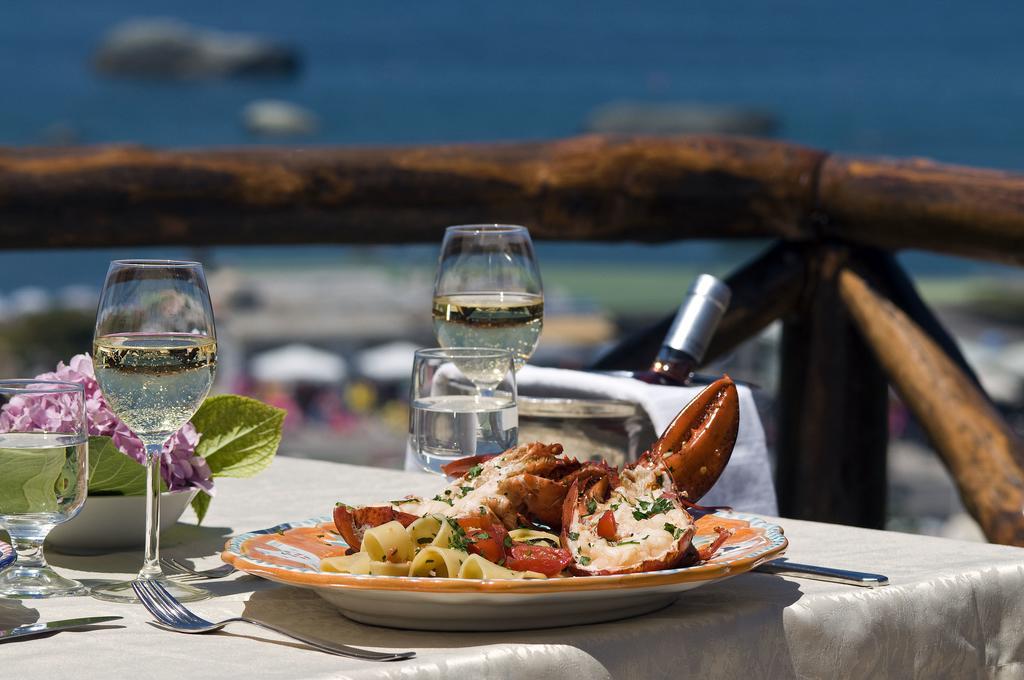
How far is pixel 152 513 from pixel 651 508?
382 mm

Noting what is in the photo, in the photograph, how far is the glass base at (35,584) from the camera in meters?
1.03

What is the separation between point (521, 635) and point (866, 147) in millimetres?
55204

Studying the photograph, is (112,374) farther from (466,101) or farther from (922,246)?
(466,101)

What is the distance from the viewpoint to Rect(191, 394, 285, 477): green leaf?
1.23m

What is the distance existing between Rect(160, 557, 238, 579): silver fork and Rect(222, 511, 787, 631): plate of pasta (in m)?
0.10

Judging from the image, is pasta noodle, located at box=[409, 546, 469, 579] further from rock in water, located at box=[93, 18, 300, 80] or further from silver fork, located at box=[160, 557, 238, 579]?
rock in water, located at box=[93, 18, 300, 80]

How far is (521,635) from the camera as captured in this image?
0.90 metres

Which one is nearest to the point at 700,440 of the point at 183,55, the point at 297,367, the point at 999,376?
the point at 999,376

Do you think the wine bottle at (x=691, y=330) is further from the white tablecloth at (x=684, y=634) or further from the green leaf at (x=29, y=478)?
the green leaf at (x=29, y=478)

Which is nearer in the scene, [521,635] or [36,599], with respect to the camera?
[521,635]

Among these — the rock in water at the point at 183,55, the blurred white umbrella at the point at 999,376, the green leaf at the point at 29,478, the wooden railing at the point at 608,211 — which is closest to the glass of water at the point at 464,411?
the green leaf at the point at 29,478

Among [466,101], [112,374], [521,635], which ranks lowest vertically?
[521,635]

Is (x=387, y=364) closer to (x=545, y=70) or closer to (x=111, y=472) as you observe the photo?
(x=111, y=472)

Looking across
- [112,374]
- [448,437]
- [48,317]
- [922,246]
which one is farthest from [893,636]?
[48,317]
